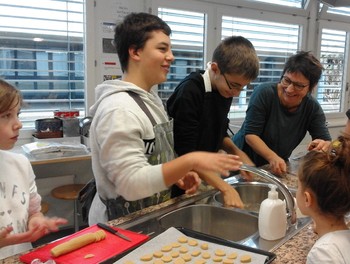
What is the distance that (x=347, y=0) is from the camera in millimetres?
2404

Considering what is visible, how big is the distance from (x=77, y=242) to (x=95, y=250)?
0.05 m

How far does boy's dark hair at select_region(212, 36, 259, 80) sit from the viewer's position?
1389 millimetres

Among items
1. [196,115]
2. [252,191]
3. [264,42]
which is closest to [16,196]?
[196,115]

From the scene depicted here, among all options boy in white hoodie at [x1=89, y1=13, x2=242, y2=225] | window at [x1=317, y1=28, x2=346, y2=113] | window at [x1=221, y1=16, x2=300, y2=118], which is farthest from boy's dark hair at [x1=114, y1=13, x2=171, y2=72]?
window at [x1=317, y1=28, x2=346, y2=113]

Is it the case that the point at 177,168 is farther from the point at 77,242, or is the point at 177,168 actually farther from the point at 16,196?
the point at 16,196

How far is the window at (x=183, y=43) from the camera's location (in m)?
3.29

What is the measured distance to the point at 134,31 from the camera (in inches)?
46.1

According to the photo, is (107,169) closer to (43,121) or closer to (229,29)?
(43,121)

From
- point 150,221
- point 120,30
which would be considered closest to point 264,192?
point 150,221

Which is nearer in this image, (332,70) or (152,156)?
(152,156)

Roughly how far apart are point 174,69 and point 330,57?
91.3 inches

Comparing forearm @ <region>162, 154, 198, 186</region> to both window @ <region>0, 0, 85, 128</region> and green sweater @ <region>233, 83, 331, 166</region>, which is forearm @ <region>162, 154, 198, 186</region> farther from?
window @ <region>0, 0, 85, 128</region>

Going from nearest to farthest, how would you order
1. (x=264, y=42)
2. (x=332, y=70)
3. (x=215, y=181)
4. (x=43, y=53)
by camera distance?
(x=215, y=181), (x=43, y=53), (x=264, y=42), (x=332, y=70)

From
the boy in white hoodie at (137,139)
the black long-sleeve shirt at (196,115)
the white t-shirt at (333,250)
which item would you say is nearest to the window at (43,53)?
the black long-sleeve shirt at (196,115)
